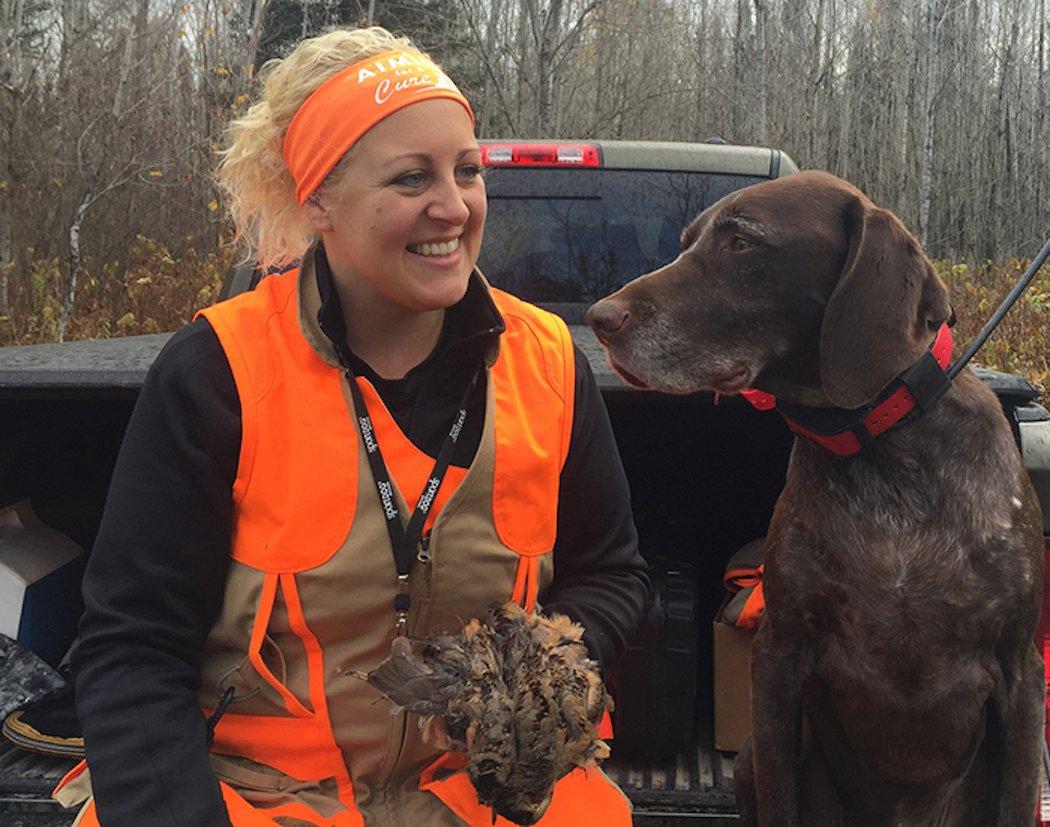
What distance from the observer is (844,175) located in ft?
74.9

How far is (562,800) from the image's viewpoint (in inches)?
81.0

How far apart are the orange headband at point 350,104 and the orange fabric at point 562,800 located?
1.04m

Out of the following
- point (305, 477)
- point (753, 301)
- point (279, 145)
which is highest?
point (279, 145)

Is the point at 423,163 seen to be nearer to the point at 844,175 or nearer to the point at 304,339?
the point at 304,339

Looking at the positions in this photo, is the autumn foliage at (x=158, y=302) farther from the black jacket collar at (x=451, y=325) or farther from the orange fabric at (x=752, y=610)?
the black jacket collar at (x=451, y=325)

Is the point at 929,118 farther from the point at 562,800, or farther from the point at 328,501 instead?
the point at 328,501

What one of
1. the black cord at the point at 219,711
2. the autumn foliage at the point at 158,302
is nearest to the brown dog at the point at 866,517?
the black cord at the point at 219,711

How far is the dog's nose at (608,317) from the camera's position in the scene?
2.45 m

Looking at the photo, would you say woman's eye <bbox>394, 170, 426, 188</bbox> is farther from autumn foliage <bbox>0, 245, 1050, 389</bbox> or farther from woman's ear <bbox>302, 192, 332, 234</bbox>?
autumn foliage <bbox>0, 245, 1050, 389</bbox>

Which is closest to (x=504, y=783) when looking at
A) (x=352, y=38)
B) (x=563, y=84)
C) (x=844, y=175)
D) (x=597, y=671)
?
(x=597, y=671)

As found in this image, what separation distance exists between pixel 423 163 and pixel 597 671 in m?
0.89

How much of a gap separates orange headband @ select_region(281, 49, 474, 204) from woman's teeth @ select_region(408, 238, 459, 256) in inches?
7.8

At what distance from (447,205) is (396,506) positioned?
518 millimetres

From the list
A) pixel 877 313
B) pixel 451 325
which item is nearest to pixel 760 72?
pixel 877 313
